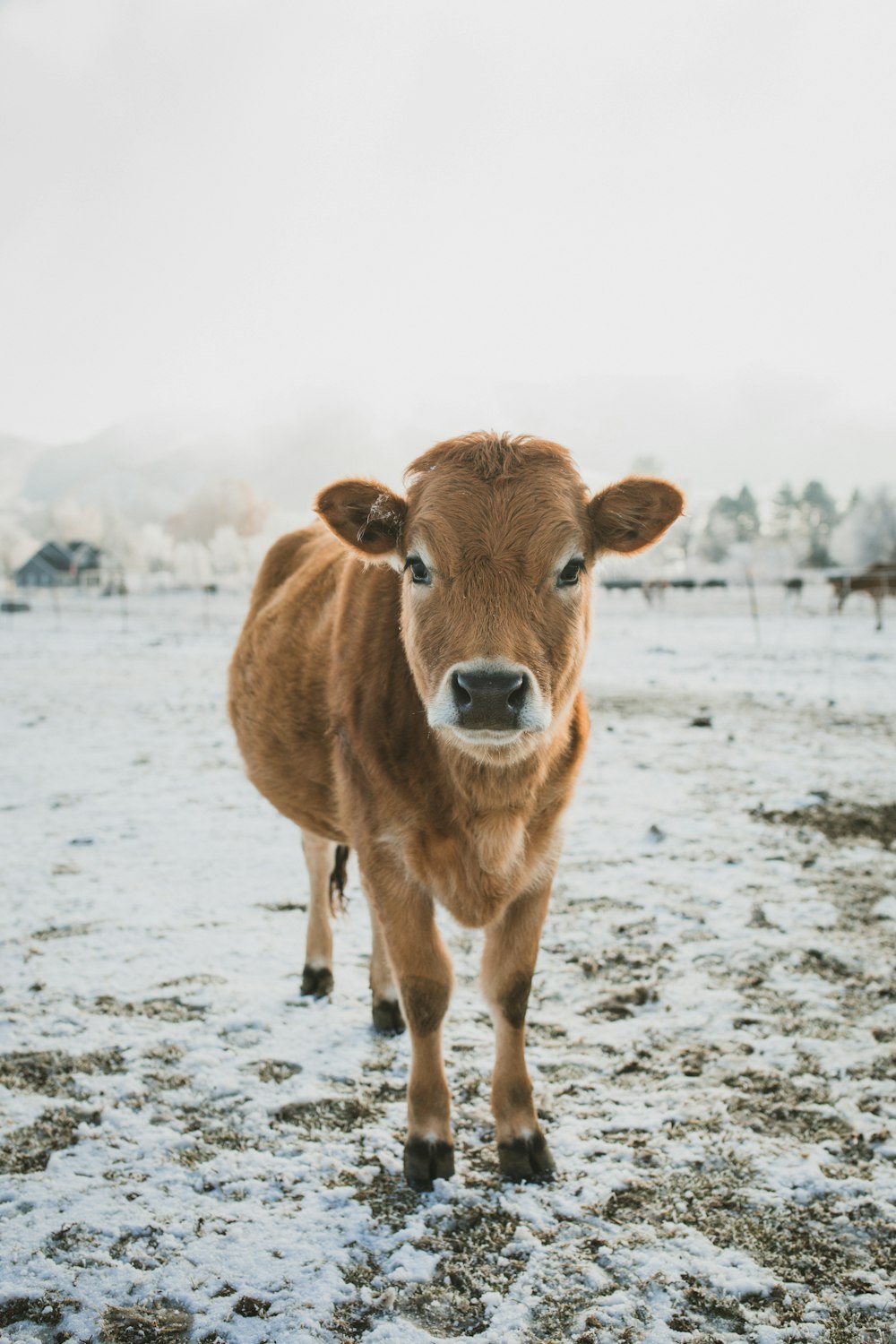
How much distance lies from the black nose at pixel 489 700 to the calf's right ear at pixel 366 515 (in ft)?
2.72

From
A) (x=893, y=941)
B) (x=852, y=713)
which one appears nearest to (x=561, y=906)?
(x=893, y=941)

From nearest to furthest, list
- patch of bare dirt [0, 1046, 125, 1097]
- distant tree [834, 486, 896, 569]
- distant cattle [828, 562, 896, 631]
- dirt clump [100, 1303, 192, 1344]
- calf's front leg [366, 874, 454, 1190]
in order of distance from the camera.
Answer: dirt clump [100, 1303, 192, 1344]
calf's front leg [366, 874, 454, 1190]
patch of bare dirt [0, 1046, 125, 1097]
distant cattle [828, 562, 896, 631]
distant tree [834, 486, 896, 569]

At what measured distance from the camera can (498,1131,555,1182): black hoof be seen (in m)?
2.64

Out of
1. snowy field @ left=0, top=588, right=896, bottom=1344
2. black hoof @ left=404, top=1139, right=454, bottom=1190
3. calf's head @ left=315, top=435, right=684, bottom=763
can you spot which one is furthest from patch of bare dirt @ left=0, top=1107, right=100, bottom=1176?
calf's head @ left=315, top=435, right=684, bottom=763

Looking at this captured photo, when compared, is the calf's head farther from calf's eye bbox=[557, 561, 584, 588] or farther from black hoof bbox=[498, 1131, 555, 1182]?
black hoof bbox=[498, 1131, 555, 1182]

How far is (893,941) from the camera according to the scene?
4086 millimetres

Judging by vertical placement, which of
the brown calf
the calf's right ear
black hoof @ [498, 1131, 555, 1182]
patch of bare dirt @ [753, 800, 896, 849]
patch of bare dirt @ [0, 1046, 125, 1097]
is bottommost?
black hoof @ [498, 1131, 555, 1182]

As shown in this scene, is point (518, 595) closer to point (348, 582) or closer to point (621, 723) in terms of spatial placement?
point (348, 582)

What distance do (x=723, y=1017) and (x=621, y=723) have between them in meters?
6.74

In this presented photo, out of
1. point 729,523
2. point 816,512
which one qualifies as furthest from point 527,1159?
point 816,512

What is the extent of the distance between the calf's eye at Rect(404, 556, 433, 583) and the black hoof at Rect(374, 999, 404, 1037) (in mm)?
1886

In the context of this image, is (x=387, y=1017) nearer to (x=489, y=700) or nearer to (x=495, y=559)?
(x=489, y=700)

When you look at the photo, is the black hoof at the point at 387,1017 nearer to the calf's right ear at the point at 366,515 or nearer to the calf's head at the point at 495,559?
the calf's head at the point at 495,559

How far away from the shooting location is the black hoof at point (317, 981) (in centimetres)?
379
